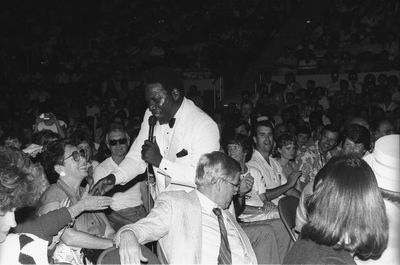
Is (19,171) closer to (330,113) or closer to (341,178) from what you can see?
(341,178)

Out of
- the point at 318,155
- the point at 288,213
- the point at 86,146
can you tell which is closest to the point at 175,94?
the point at 86,146

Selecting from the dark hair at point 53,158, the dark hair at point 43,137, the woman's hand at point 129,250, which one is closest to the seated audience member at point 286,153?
the dark hair at point 43,137

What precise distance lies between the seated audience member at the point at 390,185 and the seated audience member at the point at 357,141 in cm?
247

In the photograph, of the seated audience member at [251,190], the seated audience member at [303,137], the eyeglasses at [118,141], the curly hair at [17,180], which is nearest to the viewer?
the curly hair at [17,180]

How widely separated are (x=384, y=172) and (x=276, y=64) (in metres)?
10.7

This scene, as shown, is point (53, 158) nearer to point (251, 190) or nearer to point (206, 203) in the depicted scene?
point (206, 203)

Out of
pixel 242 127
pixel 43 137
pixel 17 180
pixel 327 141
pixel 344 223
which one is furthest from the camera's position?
pixel 242 127

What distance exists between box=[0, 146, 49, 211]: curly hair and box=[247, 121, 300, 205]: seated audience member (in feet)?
9.79

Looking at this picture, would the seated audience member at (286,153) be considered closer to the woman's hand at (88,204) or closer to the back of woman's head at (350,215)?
the woman's hand at (88,204)

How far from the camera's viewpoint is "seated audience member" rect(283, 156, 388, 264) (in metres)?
2.49

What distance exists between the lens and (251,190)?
5391 millimetres

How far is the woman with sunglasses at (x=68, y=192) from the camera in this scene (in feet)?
12.9

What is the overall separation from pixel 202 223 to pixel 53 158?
51.3 inches

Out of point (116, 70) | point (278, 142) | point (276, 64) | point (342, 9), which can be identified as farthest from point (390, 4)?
point (278, 142)
